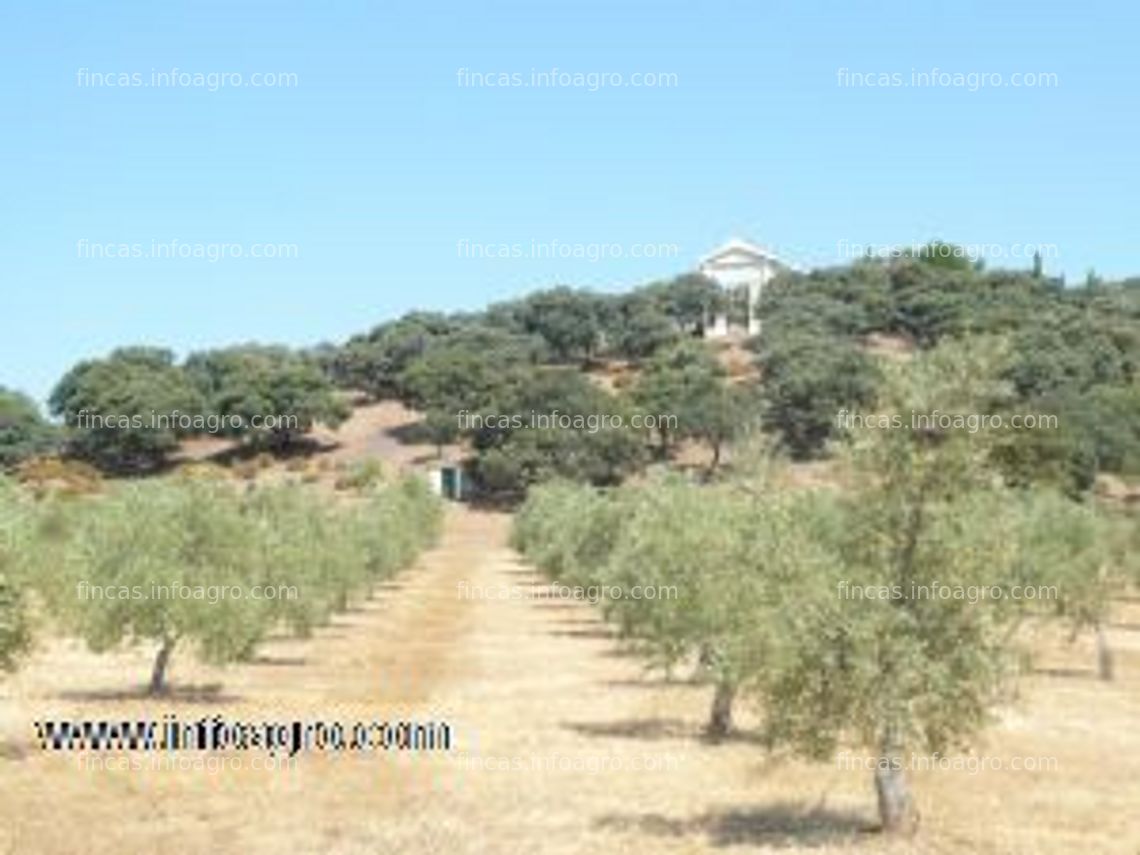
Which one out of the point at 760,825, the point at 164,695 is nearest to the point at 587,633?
the point at 164,695

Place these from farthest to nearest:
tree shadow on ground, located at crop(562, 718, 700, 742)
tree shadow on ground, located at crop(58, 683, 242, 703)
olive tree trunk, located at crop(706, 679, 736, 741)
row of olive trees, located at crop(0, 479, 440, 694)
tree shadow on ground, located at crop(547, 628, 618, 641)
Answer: tree shadow on ground, located at crop(547, 628, 618, 641) < tree shadow on ground, located at crop(58, 683, 242, 703) < row of olive trees, located at crop(0, 479, 440, 694) < tree shadow on ground, located at crop(562, 718, 700, 742) < olive tree trunk, located at crop(706, 679, 736, 741)

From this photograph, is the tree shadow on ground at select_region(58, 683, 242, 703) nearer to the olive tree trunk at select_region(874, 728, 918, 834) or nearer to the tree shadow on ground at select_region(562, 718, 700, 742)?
the tree shadow on ground at select_region(562, 718, 700, 742)

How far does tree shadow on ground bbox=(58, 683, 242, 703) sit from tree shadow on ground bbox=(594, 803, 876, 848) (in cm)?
2080

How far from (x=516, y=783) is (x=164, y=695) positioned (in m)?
17.6

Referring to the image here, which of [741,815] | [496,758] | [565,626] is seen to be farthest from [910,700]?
[565,626]

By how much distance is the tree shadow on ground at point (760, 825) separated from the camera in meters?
33.3

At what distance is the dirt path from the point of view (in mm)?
33969

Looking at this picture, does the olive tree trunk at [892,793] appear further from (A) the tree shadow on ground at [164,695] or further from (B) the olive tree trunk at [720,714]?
(A) the tree shadow on ground at [164,695]

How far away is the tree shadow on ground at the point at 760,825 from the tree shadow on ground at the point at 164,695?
2080 cm

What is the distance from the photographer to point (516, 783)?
132ft

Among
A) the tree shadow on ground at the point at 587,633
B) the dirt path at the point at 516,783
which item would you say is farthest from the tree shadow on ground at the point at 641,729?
the tree shadow on ground at the point at 587,633

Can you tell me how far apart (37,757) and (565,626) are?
43.7 m

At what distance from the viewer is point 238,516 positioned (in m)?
56.0

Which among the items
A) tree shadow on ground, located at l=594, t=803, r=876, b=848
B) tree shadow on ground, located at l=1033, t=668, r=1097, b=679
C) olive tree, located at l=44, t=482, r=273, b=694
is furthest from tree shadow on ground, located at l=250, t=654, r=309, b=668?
tree shadow on ground, located at l=594, t=803, r=876, b=848
